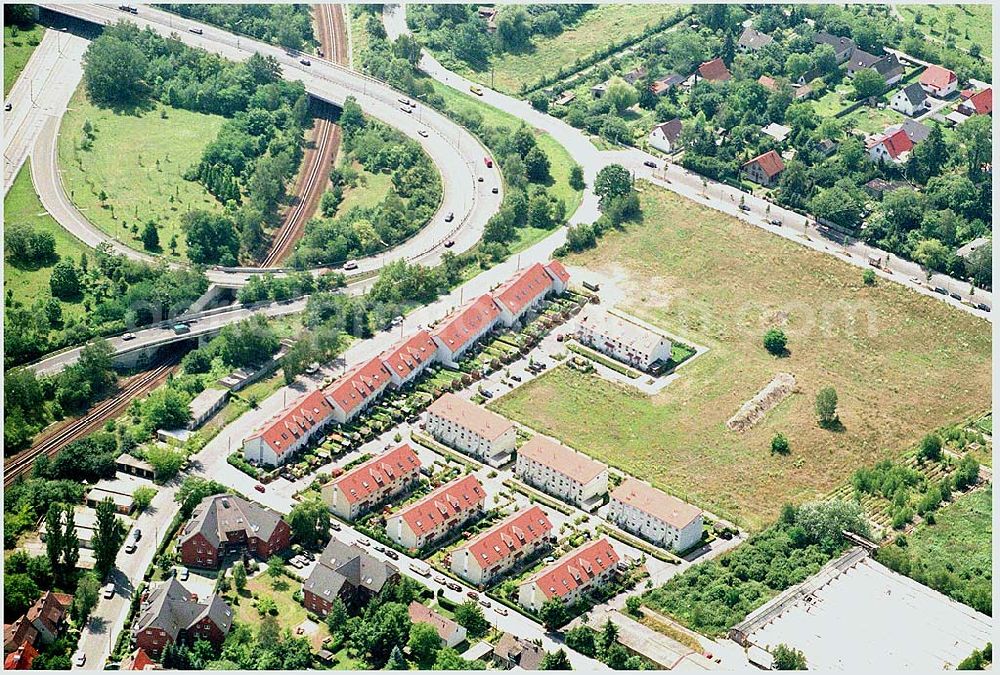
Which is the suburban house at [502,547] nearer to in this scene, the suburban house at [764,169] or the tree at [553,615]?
the tree at [553,615]

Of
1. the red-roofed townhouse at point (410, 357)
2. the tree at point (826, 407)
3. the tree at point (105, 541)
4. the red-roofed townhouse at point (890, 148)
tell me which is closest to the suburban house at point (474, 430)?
the red-roofed townhouse at point (410, 357)

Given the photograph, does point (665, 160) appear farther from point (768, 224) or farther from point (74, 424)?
point (74, 424)

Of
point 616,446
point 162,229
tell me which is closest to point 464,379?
point 616,446

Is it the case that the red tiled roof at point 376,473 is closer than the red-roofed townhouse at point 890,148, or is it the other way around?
the red tiled roof at point 376,473

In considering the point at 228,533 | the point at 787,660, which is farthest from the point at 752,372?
the point at 228,533

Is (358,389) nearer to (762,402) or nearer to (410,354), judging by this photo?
(410,354)

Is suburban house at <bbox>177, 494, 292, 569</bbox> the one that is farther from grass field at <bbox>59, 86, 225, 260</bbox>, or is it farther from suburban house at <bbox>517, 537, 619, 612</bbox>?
grass field at <bbox>59, 86, 225, 260</bbox>

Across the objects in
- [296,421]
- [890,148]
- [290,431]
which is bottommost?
[290,431]
